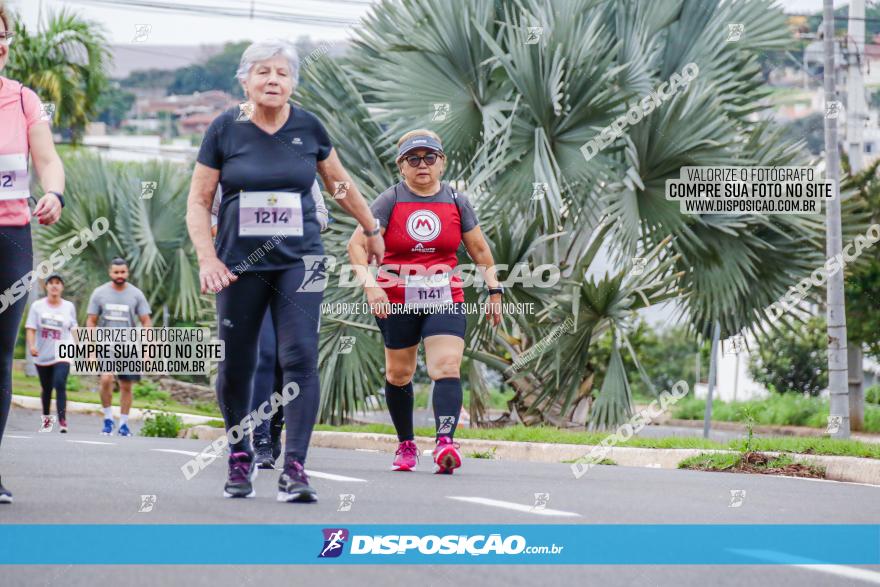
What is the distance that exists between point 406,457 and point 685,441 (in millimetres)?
3849

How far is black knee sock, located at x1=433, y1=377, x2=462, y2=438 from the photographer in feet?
25.3

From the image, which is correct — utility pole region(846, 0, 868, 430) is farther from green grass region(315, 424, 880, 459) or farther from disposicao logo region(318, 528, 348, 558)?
disposicao logo region(318, 528, 348, 558)

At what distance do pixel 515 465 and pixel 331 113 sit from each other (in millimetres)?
6429

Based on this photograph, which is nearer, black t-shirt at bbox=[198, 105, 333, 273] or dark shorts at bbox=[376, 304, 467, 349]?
black t-shirt at bbox=[198, 105, 333, 273]

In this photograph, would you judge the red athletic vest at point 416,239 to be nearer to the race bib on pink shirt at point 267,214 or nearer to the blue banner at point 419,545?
the race bib on pink shirt at point 267,214

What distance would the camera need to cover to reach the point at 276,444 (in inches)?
328

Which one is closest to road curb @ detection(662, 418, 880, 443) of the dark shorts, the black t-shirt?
the dark shorts

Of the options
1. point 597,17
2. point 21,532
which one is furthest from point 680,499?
point 597,17

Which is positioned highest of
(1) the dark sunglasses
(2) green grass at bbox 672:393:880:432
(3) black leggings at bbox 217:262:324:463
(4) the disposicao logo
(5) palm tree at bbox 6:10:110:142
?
(5) palm tree at bbox 6:10:110:142

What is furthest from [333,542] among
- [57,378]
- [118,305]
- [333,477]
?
[57,378]

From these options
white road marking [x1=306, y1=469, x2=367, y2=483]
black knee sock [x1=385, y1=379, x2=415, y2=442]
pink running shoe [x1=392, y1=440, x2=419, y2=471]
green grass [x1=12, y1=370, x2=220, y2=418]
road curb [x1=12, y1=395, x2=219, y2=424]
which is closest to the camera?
white road marking [x1=306, y1=469, x2=367, y2=483]

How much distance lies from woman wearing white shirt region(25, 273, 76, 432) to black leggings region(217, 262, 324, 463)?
8275 mm

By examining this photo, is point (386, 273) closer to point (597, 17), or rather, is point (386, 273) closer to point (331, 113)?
point (597, 17)

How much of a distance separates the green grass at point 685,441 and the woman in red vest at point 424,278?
290 cm
